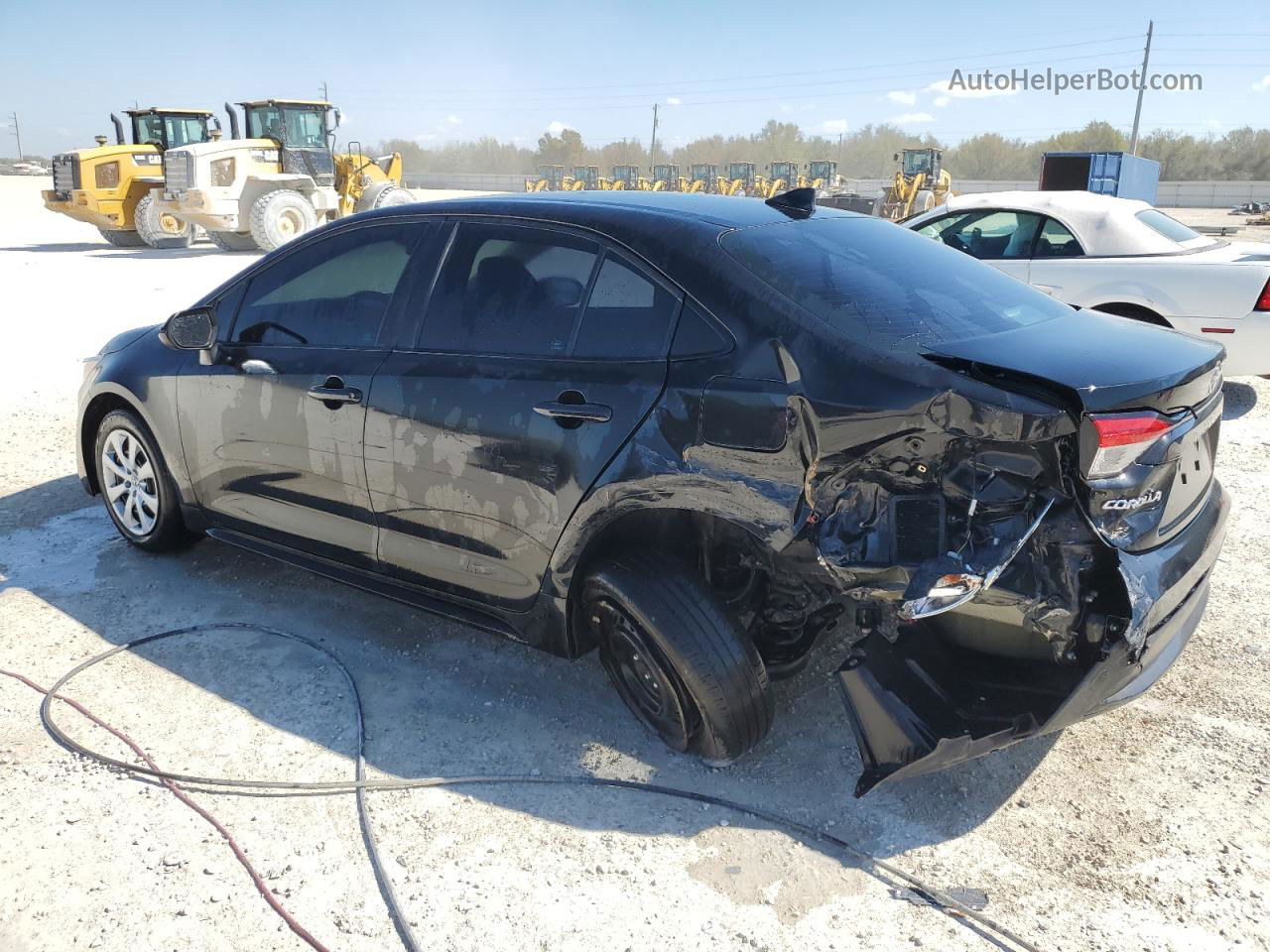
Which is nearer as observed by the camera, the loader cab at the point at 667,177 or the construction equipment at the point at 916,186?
the construction equipment at the point at 916,186

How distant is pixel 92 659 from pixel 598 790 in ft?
6.98

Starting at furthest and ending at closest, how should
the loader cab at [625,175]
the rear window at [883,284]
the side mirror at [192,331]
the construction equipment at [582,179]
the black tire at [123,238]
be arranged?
the loader cab at [625,175]
the construction equipment at [582,179]
the black tire at [123,238]
the side mirror at [192,331]
the rear window at [883,284]

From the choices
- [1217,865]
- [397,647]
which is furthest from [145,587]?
[1217,865]

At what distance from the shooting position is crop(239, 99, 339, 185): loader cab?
19.7 meters

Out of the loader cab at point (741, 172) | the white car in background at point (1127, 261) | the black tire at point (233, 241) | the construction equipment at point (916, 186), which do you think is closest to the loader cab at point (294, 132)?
the black tire at point (233, 241)

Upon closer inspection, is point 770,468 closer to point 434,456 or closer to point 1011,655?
point 1011,655

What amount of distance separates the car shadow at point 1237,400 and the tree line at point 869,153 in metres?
44.9

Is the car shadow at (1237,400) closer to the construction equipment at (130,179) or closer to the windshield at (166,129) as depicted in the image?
the construction equipment at (130,179)

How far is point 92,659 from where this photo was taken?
3.60 metres

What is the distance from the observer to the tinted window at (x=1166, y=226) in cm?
715

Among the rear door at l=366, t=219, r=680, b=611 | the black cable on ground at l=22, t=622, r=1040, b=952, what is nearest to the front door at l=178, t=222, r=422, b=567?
the rear door at l=366, t=219, r=680, b=611

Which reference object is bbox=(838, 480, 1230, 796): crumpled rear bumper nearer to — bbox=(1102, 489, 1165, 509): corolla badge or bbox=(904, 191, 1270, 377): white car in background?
bbox=(1102, 489, 1165, 509): corolla badge

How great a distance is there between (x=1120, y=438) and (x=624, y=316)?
1.44m

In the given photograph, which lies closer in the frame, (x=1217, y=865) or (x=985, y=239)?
(x=1217, y=865)
